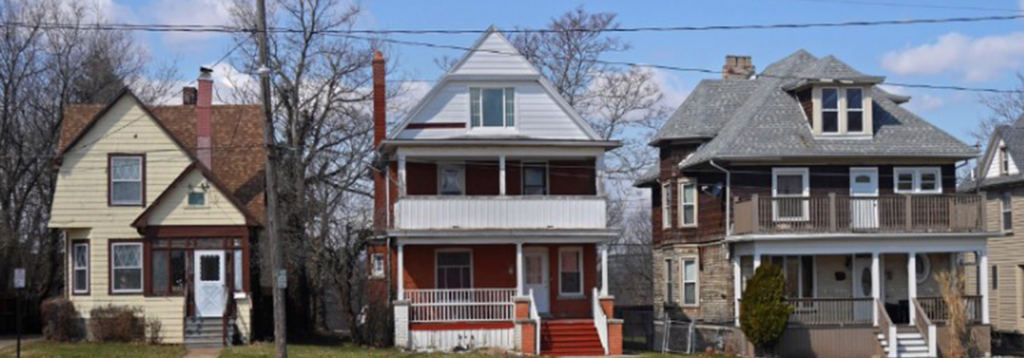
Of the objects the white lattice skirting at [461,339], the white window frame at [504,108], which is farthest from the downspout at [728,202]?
the white lattice skirting at [461,339]

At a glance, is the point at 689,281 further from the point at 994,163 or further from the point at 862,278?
the point at 994,163

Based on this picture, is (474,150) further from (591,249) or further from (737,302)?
(737,302)

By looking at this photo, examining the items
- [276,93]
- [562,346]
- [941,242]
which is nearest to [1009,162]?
[941,242]

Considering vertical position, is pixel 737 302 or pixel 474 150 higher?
pixel 474 150

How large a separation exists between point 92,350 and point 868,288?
22825mm

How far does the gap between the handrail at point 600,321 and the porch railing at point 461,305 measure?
2.44m

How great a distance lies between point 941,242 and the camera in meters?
40.4

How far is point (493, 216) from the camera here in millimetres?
40656

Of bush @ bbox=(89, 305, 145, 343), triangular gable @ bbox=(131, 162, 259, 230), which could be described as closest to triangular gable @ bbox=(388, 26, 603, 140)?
triangular gable @ bbox=(131, 162, 259, 230)

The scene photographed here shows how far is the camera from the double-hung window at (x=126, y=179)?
40438 millimetres

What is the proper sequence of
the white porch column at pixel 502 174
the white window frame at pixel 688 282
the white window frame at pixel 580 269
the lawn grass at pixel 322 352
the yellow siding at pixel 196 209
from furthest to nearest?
1. the white window frame at pixel 688 282
2. the white window frame at pixel 580 269
3. the white porch column at pixel 502 174
4. the yellow siding at pixel 196 209
5. the lawn grass at pixel 322 352

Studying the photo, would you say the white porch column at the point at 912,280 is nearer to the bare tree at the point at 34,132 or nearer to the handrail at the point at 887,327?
the handrail at the point at 887,327

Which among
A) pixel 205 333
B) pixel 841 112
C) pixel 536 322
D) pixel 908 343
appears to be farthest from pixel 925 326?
pixel 205 333

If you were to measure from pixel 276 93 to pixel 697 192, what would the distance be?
15.5m
